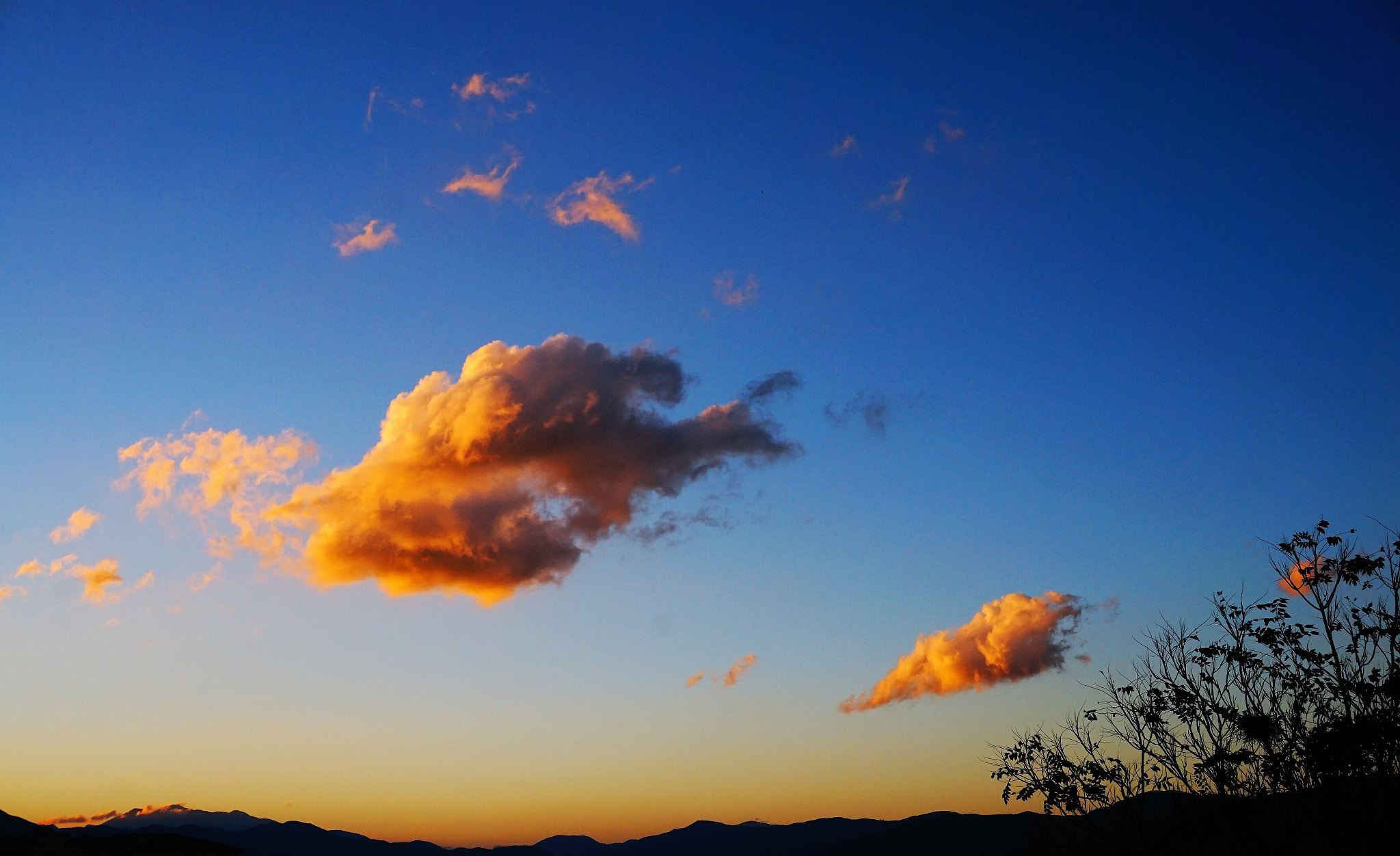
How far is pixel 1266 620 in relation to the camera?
79.7ft

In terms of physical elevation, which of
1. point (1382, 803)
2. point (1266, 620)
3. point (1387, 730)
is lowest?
point (1382, 803)

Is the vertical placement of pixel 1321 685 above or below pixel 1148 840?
above

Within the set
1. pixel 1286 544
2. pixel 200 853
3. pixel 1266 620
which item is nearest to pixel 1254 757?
pixel 1266 620

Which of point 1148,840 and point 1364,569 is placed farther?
point 1148,840

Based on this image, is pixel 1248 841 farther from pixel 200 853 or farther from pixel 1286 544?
pixel 200 853

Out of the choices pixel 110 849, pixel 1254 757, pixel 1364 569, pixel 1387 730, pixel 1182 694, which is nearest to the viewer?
pixel 1387 730

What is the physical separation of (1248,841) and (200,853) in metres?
30.4

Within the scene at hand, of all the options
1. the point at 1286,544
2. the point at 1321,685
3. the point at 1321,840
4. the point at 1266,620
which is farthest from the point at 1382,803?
the point at 1286,544

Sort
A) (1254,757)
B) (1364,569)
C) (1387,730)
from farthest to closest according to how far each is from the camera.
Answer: (1254,757), (1364,569), (1387,730)

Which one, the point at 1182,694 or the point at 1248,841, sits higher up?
the point at 1182,694

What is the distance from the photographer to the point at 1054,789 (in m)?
29.2

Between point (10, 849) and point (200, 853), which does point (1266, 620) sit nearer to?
point (200, 853)

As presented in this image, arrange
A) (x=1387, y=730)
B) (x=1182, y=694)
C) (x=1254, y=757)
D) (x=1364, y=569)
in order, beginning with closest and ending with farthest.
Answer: (x=1387, y=730) → (x=1364, y=569) → (x=1254, y=757) → (x=1182, y=694)

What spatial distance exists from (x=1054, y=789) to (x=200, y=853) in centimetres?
2729
